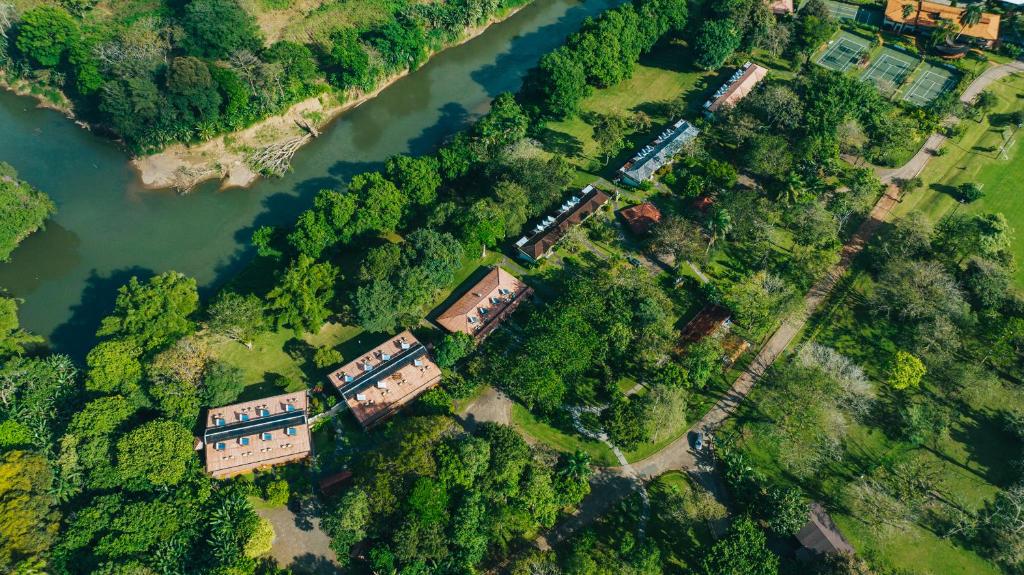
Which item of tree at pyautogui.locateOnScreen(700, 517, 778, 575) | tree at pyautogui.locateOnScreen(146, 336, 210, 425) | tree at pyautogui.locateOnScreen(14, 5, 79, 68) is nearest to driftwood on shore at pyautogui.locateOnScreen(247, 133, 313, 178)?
tree at pyautogui.locateOnScreen(14, 5, 79, 68)

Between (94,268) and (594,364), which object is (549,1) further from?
(94,268)

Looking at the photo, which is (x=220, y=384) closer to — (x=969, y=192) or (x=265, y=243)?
(x=265, y=243)

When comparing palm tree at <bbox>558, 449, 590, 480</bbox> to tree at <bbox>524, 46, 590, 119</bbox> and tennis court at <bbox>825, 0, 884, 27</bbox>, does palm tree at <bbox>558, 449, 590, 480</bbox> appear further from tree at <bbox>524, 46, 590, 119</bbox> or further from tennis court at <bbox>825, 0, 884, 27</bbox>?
tennis court at <bbox>825, 0, 884, 27</bbox>

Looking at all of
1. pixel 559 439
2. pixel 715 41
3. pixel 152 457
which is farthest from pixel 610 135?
pixel 152 457

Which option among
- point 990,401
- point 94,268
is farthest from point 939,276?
point 94,268

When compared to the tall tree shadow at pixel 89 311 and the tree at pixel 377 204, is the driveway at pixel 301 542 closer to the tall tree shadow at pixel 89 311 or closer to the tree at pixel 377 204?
the tall tree shadow at pixel 89 311
